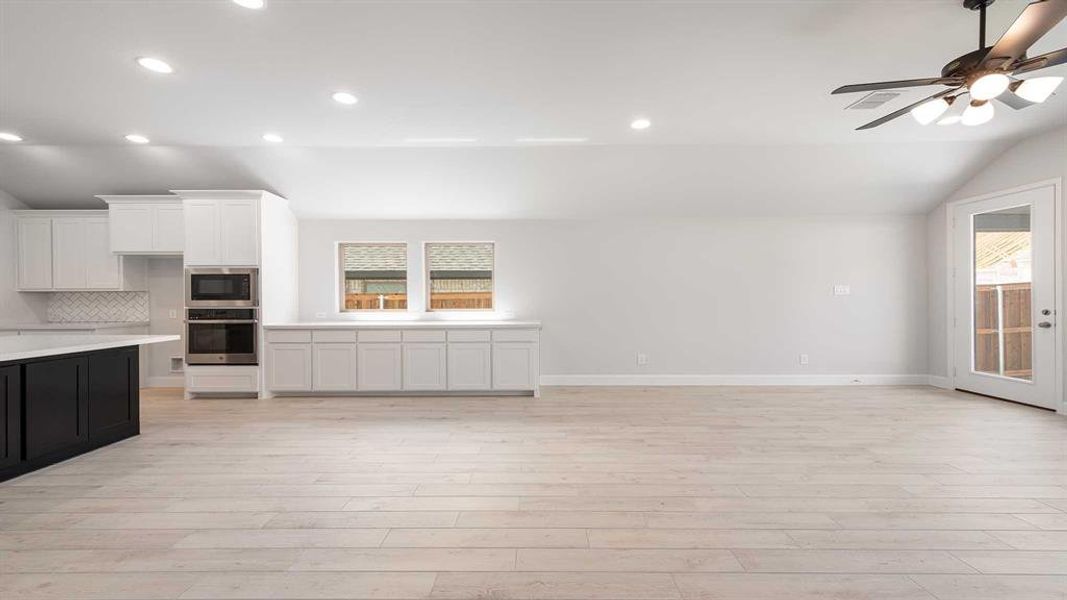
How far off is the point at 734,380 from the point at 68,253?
336 inches

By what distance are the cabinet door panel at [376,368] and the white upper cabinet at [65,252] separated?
3.20 meters

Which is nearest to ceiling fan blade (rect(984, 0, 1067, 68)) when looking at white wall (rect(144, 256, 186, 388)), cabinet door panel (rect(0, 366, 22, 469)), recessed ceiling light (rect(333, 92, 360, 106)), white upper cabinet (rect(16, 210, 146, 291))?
recessed ceiling light (rect(333, 92, 360, 106))

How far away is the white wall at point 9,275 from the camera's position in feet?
18.8

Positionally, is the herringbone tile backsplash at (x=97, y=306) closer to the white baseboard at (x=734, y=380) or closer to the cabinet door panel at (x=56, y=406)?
the cabinet door panel at (x=56, y=406)

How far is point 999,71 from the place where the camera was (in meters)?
2.48

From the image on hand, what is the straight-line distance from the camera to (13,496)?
2848mm

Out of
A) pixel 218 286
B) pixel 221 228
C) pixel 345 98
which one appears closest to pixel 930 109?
pixel 345 98

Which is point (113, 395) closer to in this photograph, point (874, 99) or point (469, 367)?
point (469, 367)

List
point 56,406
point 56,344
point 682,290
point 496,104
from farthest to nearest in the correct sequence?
point 682,290
point 496,104
point 56,344
point 56,406

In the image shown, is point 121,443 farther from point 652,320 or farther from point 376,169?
point 652,320

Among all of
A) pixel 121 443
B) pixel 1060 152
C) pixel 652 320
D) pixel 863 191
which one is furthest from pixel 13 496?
pixel 1060 152

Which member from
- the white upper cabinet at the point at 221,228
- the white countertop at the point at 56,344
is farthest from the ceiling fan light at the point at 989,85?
the white upper cabinet at the point at 221,228

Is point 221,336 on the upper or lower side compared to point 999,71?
lower

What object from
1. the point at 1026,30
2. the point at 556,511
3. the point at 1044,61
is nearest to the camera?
the point at 1026,30
